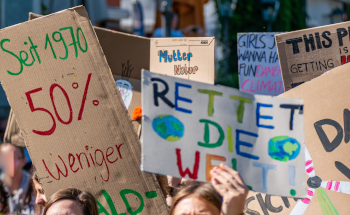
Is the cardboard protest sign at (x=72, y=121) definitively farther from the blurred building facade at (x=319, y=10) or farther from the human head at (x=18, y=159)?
the blurred building facade at (x=319, y=10)

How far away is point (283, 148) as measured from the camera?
1.28 meters

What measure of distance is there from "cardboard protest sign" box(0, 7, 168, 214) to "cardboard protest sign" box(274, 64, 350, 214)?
0.76 metres

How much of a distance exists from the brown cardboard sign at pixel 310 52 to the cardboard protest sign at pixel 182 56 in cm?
47

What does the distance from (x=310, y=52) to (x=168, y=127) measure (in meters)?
1.26

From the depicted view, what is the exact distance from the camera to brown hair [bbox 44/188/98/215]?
1475 millimetres

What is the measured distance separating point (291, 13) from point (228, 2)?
3774 mm

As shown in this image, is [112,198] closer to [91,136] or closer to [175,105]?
[91,136]

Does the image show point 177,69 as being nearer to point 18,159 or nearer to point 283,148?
point 283,148

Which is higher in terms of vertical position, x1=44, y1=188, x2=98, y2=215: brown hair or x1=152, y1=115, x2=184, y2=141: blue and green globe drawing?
x1=152, y1=115, x2=184, y2=141: blue and green globe drawing

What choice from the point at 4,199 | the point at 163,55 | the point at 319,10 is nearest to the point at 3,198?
the point at 4,199

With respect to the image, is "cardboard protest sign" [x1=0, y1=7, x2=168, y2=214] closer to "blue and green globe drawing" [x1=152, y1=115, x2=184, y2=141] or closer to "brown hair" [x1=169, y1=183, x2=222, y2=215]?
"brown hair" [x1=169, y1=183, x2=222, y2=215]

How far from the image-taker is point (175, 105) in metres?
1.25

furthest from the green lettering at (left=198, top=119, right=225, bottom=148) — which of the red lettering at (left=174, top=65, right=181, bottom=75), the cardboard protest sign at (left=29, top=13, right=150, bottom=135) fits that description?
the red lettering at (left=174, top=65, right=181, bottom=75)

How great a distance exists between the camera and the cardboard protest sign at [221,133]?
1211 millimetres
